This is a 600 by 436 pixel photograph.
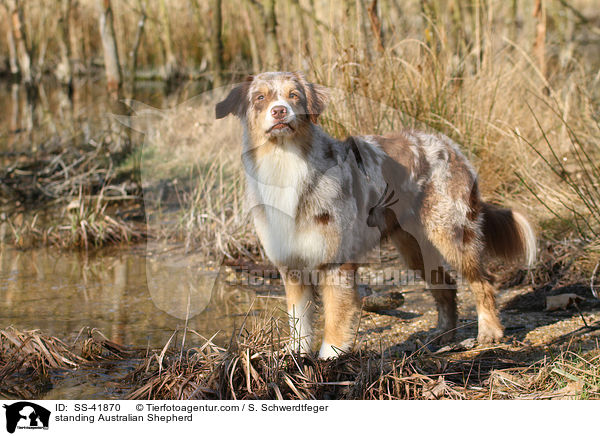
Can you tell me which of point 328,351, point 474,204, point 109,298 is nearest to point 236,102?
point 328,351

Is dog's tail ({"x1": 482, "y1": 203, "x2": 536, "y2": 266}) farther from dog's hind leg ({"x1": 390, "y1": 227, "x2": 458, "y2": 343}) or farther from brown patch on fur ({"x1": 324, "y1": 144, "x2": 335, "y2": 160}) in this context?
brown patch on fur ({"x1": 324, "y1": 144, "x2": 335, "y2": 160})

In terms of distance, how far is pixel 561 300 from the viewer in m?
4.68

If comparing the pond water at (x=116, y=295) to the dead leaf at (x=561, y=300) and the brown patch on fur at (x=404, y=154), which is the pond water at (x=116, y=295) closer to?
the brown patch on fur at (x=404, y=154)

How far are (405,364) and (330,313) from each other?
574 millimetres

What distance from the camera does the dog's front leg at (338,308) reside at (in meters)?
3.77

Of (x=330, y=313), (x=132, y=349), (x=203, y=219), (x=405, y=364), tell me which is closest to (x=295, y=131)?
(x=330, y=313)

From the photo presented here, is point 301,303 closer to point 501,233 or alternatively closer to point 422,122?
point 501,233

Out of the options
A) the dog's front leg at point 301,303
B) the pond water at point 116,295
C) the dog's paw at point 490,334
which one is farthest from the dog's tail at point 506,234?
the pond water at point 116,295

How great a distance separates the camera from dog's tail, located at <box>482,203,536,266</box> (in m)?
4.61

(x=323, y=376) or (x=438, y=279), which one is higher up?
(x=438, y=279)

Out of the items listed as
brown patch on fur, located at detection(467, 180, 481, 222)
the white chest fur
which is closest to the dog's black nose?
the white chest fur
